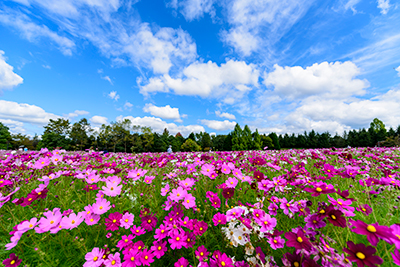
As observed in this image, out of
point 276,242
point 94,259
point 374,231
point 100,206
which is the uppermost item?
point 374,231

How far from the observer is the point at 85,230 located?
177cm

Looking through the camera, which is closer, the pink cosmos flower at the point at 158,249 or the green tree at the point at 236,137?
the pink cosmos flower at the point at 158,249

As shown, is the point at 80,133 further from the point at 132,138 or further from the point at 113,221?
the point at 113,221

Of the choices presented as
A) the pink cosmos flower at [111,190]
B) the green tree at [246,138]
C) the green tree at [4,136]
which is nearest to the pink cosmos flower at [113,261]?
the pink cosmos flower at [111,190]

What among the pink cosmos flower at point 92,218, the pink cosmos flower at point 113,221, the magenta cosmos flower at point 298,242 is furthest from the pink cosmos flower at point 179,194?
the magenta cosmos flower at point 298,242

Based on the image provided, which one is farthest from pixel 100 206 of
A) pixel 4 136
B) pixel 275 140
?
pixel 4 136

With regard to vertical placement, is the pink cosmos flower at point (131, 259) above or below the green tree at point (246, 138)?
below

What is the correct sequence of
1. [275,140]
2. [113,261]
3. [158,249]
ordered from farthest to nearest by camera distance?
[275,140] → [158,249] → [113,261]

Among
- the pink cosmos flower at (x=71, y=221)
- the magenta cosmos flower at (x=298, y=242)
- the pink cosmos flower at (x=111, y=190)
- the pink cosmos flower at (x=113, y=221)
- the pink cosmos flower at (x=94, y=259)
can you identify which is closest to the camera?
the magenta cosmos flower at (x=298, y=242)

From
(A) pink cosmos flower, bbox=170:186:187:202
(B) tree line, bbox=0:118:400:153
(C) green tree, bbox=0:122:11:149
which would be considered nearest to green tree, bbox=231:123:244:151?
(B) tree line, bbox=0:118:400:153

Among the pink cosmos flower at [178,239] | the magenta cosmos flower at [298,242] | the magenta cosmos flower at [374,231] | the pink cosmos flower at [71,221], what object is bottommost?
the pink cosmos flower at [178,239]

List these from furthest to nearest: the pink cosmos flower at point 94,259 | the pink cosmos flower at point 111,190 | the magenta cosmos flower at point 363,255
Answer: the pink cosmos flower at point 111,190
the pink cosmos flower at point 94,259
the magenta cosmos flower at point 363,255

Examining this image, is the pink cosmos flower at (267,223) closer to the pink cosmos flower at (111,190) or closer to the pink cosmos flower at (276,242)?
the pink cosmos flower at (276,242)

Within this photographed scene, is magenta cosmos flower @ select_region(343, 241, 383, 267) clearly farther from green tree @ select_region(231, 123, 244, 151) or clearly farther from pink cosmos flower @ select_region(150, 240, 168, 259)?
green tree @ select_region(231, 123, 244, 151)
